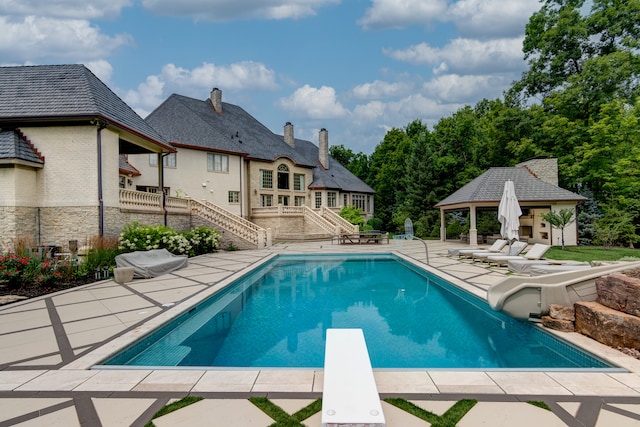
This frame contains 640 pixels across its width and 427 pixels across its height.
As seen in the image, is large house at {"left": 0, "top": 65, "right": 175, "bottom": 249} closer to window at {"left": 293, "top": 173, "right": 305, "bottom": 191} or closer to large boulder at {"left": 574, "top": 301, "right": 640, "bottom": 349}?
large boulder at {"left": 574, "top": 301, "right": 640, "bottom": 349}

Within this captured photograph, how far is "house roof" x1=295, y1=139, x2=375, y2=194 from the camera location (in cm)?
3259

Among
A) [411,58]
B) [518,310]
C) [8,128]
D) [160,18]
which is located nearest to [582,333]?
[518,310]

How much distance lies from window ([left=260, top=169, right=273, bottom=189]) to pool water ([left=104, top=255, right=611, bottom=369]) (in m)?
18.7

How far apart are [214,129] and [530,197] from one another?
75.0 ft

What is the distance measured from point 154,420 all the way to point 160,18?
59.7ft

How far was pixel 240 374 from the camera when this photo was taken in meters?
3.81

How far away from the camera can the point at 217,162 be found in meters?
25.2

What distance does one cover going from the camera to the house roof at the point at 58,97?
12.0 m

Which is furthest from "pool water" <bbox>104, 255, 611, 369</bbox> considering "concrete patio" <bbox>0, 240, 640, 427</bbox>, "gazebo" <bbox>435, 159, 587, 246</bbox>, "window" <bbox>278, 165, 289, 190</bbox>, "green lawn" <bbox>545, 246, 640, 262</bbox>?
"window" <bbox>278, 165, 289, 190</bbox>

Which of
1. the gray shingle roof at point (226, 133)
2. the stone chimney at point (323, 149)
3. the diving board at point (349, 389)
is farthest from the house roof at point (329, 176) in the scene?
the diving board at point (349, 389)

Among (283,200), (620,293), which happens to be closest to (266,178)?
(283,200)

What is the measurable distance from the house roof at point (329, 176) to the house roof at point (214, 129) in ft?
6.34

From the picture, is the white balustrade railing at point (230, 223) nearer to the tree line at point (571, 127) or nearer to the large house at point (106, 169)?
the large house at point (106, 169)

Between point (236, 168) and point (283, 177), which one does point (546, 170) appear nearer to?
point (283, 177)
